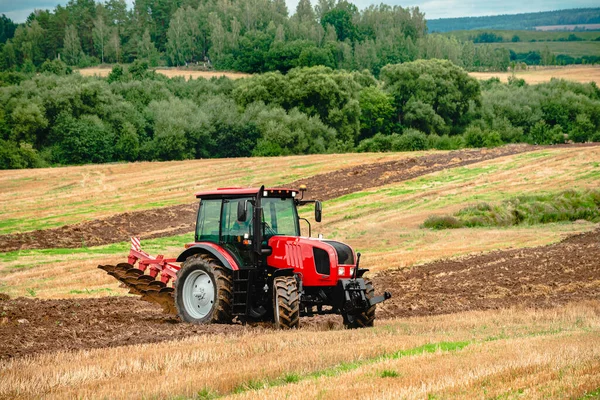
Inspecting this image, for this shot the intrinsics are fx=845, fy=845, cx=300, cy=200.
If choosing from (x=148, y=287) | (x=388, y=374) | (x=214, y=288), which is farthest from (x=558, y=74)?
(x=388, y=374)

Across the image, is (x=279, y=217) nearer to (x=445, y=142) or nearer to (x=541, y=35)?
(x=445, y=142)

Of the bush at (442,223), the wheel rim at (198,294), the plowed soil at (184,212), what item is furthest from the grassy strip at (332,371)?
the plowed soil at (184,212)

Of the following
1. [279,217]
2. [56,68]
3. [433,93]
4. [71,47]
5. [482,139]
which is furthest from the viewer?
[71,47]

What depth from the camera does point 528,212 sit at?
35.4 meters

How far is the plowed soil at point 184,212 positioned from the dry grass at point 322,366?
2094 centimetres

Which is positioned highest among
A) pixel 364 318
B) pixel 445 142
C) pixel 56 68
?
pixel 56 68

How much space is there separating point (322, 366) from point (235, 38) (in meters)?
116

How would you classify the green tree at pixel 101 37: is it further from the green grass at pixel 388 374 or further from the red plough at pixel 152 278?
the green grass at pixel 388 374

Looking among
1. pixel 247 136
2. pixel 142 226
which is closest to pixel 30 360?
pixel 142 226

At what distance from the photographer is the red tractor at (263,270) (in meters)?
14.8

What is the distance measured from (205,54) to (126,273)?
115408 millimetres

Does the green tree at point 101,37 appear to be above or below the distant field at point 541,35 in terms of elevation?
above

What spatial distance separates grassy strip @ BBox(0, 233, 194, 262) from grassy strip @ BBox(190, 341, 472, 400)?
1967cm

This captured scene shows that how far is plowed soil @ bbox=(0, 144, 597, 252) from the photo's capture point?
109 ft
